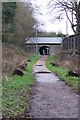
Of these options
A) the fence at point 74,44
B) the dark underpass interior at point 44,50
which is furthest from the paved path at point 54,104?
the dark underpass interior at point 44,50

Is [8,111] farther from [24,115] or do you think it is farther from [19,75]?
[19,75]

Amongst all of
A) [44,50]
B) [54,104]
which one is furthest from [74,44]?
[44,50]

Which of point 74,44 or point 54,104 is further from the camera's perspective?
point 74,44

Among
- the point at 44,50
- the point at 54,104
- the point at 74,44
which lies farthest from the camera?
the point at 44,50

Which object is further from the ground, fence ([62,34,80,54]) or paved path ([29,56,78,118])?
fence ([62,34,80,54])

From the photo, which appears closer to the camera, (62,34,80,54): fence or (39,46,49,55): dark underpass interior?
(62,34,80,54): fence

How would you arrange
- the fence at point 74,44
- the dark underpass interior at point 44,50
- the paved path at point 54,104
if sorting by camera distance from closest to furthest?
the paved path at point 54,104 → the fence at point 74,44 → the dark underpass interior at point 44,50

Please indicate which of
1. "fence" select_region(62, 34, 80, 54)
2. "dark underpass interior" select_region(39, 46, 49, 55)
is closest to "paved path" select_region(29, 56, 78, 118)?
"fence" select_region(62, 34, 80, 54)

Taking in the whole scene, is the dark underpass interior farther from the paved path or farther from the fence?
the paved path

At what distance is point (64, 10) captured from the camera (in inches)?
1400

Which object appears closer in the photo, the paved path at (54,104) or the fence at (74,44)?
the paved path at (54,104)

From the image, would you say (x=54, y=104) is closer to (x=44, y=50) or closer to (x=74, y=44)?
(x=74, y=44)

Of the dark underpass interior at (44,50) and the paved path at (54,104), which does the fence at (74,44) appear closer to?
the paved path at (54,104)

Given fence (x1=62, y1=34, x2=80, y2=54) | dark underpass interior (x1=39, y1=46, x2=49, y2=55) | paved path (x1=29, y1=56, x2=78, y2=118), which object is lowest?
paved path (x1=29, y1=56, x2=78, y2=118)
